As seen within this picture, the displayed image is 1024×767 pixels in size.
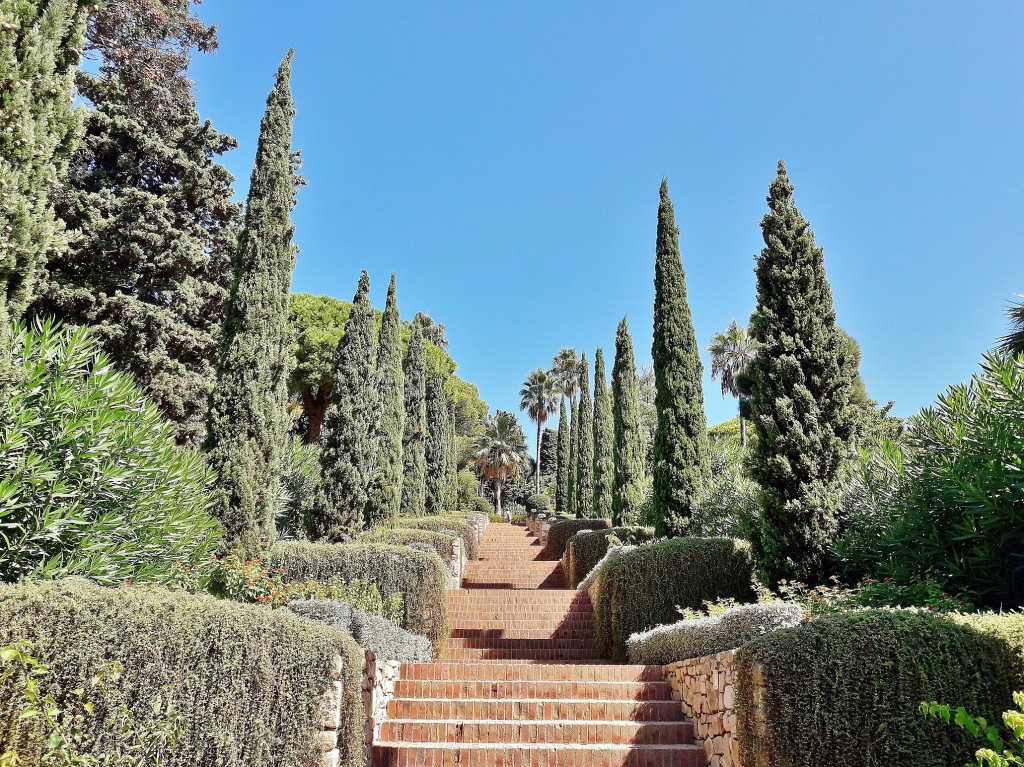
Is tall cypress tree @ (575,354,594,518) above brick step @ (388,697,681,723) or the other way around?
above

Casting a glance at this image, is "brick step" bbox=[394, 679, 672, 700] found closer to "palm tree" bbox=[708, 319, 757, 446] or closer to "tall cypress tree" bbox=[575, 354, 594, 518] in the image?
"tall cypress tree" bbox=[575, 354, 594, 518]

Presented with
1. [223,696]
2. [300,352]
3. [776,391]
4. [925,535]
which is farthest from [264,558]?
[300,352]

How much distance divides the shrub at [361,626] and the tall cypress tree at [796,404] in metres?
4.49

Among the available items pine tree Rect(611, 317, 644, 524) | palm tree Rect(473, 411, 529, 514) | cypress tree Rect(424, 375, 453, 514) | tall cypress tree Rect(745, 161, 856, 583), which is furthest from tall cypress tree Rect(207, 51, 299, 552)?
palm tree Rect(473, 411, 529, 514)

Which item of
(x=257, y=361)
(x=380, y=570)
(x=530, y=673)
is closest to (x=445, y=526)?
(x=380, y=570)

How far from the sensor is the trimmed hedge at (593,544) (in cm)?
1266

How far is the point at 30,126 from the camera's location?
4066mm

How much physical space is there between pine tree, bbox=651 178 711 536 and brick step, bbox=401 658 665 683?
4.74 metres

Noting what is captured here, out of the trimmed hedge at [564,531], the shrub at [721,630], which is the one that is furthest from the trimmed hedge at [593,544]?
the shrub at [721,630]

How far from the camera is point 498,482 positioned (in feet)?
151

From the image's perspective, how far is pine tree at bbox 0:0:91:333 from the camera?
4.00 metres

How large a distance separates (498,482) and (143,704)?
4324 centimetres

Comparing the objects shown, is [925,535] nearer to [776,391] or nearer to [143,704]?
[776,391]

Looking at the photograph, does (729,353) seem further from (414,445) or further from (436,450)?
(414,445)
